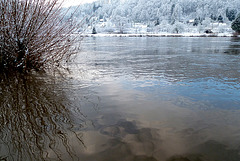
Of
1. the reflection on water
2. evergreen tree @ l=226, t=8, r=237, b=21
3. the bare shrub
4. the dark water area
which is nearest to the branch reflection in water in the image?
the dark water area

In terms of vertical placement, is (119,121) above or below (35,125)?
below

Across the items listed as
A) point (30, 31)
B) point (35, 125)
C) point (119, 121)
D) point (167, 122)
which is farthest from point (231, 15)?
point (35, 125)

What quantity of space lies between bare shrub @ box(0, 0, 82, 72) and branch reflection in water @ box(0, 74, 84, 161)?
250 cm

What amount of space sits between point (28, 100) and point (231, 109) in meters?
4.99

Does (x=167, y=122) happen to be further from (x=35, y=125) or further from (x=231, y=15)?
(x=231, y=15)

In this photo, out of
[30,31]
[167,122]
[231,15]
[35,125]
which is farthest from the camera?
[231,15]

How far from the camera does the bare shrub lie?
7062 millimetres

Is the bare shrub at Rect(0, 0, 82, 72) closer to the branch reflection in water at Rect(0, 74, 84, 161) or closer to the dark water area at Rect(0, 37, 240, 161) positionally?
the dark water area at Rect(0, 37, 240, 161)

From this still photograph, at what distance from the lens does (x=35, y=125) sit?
3.63m

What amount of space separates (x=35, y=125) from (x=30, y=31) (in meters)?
5.12

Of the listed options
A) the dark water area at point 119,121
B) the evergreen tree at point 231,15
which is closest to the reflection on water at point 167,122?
the dark water area at point 119,121

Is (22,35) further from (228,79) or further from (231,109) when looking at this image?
(228,79)

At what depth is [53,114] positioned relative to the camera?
4.16m

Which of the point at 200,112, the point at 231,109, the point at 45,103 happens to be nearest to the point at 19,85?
the point at 45,103
